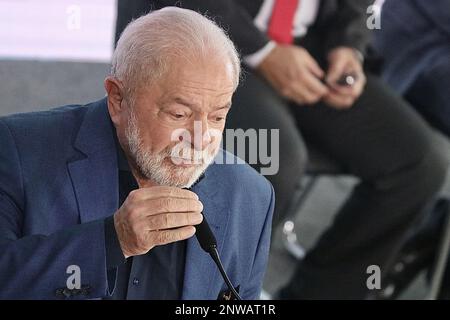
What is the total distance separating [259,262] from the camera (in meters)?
1.05

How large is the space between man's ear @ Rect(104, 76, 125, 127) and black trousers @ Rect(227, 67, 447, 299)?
12.2 inches

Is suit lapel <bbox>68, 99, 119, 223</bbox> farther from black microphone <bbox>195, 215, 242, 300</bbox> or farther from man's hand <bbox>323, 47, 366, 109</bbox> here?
man's hand <bbox>323, 47, 366, 109</bbox>

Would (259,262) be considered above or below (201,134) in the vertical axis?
below

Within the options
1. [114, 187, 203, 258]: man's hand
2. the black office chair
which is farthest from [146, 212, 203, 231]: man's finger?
the black office chair

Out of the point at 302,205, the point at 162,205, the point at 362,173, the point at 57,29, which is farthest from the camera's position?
the point at 302,205

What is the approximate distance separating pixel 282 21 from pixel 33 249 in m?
0.51

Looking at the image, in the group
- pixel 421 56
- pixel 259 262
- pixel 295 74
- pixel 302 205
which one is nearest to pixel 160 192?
pixel 259 262

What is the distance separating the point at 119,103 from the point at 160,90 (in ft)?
0.16

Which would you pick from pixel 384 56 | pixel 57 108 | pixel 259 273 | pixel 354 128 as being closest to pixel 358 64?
pixel 354 128

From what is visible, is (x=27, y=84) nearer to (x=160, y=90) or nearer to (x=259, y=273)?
(x=160, y=90)

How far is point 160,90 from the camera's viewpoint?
0.91 metres

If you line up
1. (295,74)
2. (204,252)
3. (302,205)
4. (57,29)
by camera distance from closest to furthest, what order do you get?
(204,252)
(57,29)
(295,74)
(302,205)

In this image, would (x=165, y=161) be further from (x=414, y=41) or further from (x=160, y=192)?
(x=414, y=41)

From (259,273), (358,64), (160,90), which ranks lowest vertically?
(259,273)
